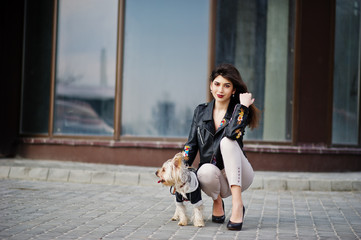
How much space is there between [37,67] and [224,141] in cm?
684

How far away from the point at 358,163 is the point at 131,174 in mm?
4549

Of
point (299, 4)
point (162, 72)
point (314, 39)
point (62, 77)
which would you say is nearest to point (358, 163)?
point (314, 39)

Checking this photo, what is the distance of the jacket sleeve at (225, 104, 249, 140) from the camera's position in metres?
4.89

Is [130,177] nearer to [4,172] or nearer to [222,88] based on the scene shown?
[4,172]

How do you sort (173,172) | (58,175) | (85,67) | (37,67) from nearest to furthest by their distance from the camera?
(173,172) → (58,175) → (85,67) → (37,67)

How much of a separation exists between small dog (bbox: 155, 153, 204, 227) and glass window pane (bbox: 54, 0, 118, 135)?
5440 mm

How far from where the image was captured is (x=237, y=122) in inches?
194

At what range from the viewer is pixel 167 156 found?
9758mm

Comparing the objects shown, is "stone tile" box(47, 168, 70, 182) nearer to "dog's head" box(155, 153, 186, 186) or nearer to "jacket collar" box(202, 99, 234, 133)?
"jacket collar" box(202, 99, 234, 133)

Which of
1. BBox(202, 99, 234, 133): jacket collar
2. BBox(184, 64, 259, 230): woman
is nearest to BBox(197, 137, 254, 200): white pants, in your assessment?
BBox(184, 64, 259, 230): woman

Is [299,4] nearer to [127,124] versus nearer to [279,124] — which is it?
[279,124]

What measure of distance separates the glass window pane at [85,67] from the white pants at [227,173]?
212 inches

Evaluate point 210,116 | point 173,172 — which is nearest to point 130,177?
point 210,116

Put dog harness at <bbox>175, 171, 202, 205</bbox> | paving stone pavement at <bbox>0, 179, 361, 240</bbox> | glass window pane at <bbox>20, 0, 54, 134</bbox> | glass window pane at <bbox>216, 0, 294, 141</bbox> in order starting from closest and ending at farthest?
paving stone pavement at <bbox>0, 179, 361, 240</bbox> < dog harness at <bbox>175, 171, 202, 205</bbox> < glass window pane at <bbox>216, 0, 294, 141</bbox> < glass window pane at <bbox>20, 0, 54, 134</bbox>
